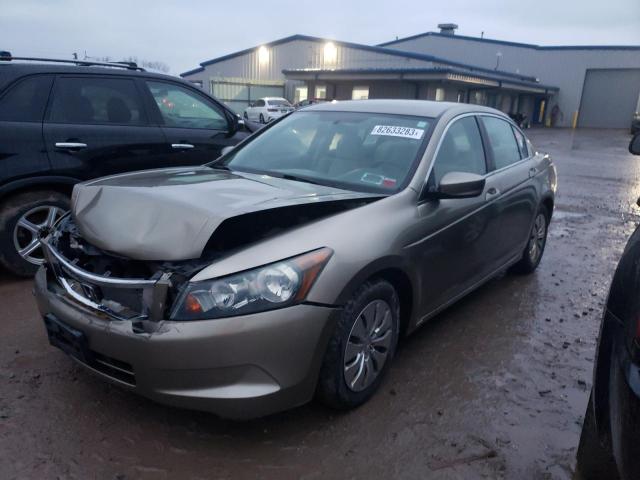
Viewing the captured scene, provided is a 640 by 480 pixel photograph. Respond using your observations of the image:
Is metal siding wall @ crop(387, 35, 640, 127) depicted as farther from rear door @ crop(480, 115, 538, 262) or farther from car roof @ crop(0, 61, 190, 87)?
car roof @ crop(0, 61, 190, 87)

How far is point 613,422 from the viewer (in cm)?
186

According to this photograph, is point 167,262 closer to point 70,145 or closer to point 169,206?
point 169,206

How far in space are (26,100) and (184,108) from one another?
1.55 meters

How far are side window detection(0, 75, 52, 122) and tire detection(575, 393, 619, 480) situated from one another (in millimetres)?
4543

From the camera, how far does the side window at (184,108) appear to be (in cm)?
536

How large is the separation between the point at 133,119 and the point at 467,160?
321 cm

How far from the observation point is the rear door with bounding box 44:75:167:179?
4.57 meters

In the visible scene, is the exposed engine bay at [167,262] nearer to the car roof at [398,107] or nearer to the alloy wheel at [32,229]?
the car roof at [398,107]

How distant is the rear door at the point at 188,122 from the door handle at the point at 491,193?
3.00m

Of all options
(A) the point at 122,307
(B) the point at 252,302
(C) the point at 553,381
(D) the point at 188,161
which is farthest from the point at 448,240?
(D) the point at 188,161

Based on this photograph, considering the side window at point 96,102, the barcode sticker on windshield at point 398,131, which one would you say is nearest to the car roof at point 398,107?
the barcode sticker on windshield at point 398,131

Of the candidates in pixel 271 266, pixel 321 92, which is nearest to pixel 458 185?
pixel 271 266

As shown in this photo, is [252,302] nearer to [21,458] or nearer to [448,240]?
[21,458]

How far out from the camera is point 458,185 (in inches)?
124
